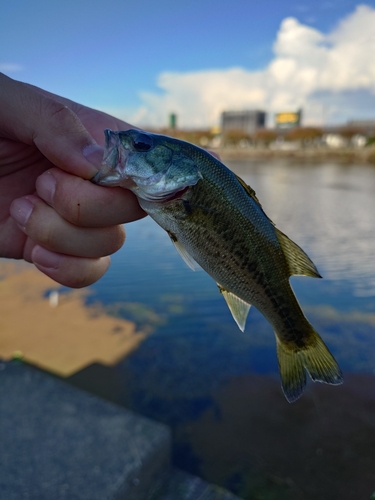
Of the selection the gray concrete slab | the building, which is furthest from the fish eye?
the building

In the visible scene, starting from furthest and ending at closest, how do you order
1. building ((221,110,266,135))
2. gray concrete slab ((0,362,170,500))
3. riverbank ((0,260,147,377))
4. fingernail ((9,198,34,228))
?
building ((221,110,266,135)) → riverbank ((0,260,147,377)) → gray concrete slab ((0,362,170,500)) → fingernail ((9,198,34,228))

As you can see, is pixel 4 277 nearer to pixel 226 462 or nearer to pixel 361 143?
pixel 226 462

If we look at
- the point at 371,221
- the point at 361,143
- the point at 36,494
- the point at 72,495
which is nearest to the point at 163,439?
the point at 72,495

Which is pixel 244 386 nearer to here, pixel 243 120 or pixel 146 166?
pixel 146 166

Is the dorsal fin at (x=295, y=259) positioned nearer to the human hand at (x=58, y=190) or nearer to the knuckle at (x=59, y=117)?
the human hand at (x=58, y=190)

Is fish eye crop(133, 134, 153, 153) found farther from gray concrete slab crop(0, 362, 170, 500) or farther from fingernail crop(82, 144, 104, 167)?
gray concrete slab crop(0, 362, 170, 500)

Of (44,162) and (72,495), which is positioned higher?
(44,162)
